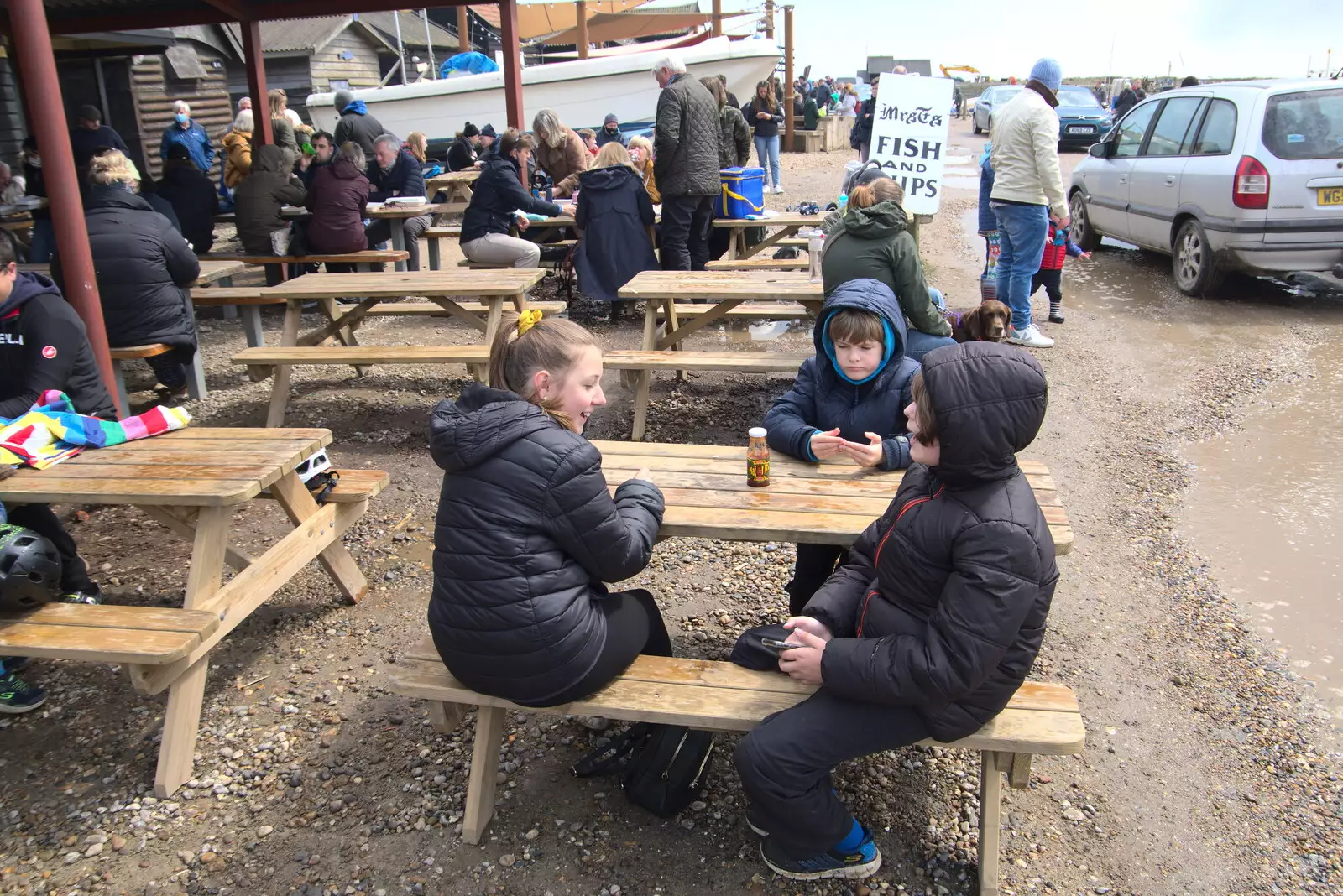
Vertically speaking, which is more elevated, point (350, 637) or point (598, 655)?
point (598, 655)

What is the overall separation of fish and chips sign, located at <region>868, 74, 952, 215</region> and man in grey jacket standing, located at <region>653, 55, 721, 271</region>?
1.29 meters

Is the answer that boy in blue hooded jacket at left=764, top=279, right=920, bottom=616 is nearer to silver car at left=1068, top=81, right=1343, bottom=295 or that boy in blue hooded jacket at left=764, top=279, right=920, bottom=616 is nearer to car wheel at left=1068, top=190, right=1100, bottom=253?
silver car at left=1068, top=81, right=1343, bottom=295

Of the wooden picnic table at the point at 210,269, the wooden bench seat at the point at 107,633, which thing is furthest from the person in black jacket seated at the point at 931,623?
the wooden picnic table at the point at 210,269

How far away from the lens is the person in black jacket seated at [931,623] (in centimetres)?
209

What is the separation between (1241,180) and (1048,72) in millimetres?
2037

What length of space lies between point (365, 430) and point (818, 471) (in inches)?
141

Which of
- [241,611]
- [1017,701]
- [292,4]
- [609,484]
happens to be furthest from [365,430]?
[292,4]

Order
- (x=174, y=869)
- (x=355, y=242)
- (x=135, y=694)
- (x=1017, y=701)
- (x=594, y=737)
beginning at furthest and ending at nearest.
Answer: (x=355, y=242) → (x=135, y=694) → (x=594, y=737) → (x=174, y=869) → (x=1017, y=701)

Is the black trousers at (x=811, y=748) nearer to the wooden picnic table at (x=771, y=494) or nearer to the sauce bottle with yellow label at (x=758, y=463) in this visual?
the wooden picnic table at (x=771, y=494)

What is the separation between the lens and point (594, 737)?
307 cm

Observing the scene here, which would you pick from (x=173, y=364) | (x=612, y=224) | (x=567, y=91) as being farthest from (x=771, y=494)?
(x=567, y=91)

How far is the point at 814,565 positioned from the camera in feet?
11.4

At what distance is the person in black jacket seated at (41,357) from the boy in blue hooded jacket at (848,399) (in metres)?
2.71

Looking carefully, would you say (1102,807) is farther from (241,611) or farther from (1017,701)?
(241,611)
